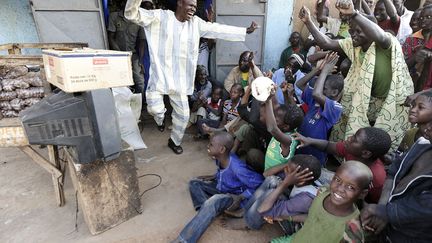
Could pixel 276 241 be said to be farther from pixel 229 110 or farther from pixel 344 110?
pixel 229 110

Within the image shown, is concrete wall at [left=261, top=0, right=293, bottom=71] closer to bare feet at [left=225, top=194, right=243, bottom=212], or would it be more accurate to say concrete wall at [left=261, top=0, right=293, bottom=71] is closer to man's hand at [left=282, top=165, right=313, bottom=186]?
bare feet at [left=225, top=194, right=243, bottom=212]

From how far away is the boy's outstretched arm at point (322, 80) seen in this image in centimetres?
229

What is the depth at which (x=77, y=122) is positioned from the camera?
1.87 meters

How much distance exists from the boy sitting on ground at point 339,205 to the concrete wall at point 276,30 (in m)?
3.54

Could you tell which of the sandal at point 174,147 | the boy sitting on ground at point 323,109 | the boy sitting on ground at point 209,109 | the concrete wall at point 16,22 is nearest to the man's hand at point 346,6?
the boy sitting on ground at point 323,109

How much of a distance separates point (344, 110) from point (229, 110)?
1.58 metres

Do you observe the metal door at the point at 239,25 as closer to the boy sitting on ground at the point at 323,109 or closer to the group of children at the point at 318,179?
the group of children at the point at 318,179

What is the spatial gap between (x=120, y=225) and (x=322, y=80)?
6.82 feet

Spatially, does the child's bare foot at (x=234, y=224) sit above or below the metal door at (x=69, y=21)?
below

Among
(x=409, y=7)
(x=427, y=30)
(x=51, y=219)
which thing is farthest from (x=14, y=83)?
(x=409, y=7)

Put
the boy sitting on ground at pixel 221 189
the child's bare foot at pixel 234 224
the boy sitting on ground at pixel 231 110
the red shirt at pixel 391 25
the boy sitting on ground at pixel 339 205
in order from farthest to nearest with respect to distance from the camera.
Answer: the red shirt at pixel 391 25 < the boy sitting on ground at pixel 231 110 < the child's bare foot at pixel 234 224 < the boy sitting on ground at pixel 221 189 < the boy sitting on ground at pixel 339 205

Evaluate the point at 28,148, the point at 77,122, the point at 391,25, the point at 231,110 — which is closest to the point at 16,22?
the point at 28,148

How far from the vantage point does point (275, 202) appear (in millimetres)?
1887

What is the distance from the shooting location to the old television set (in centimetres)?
183
